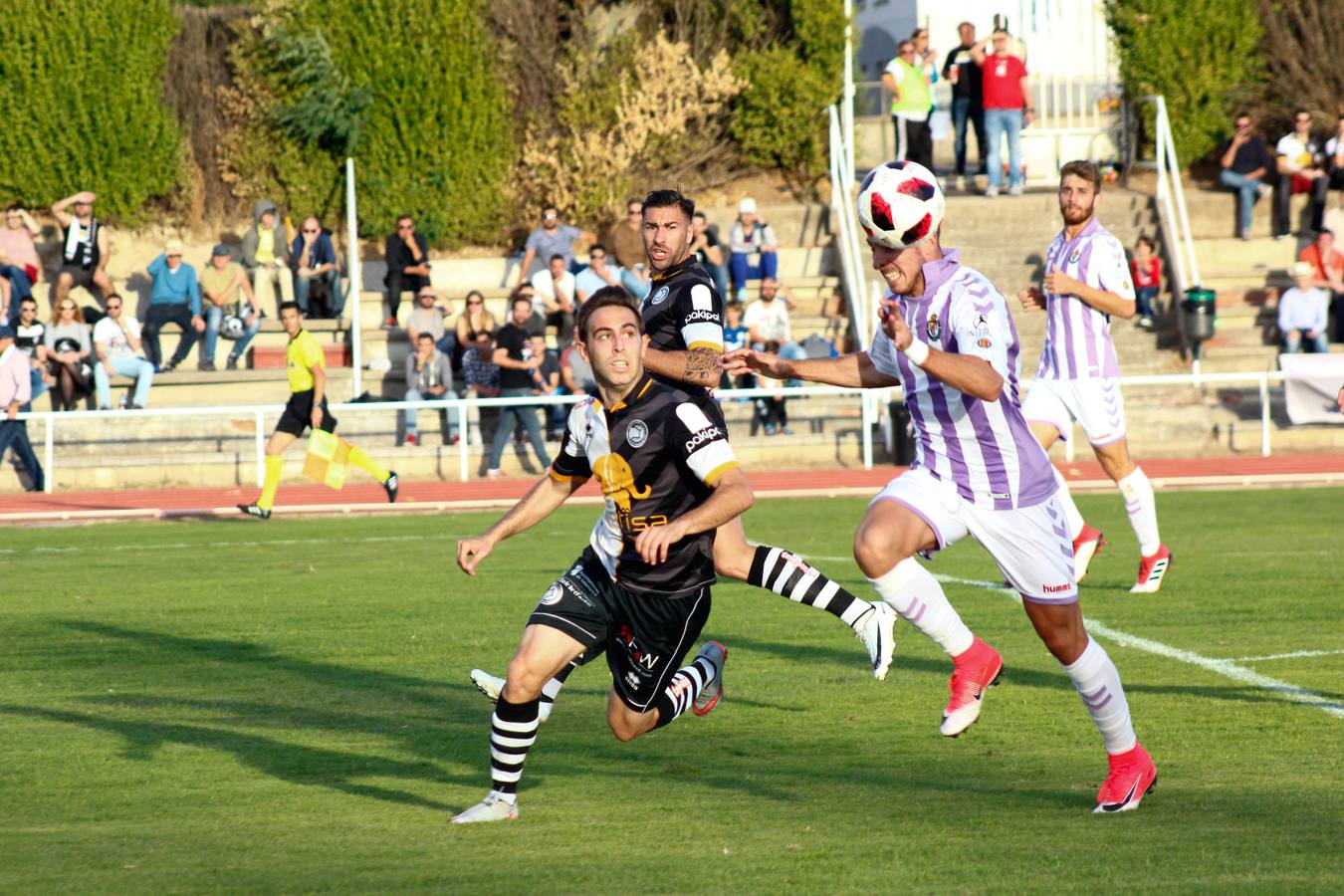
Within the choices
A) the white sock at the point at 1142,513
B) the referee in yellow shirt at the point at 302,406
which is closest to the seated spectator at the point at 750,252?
the referee in yellow shirt at the point at 302,406

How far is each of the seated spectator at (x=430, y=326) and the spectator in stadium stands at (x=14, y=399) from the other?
189 inches

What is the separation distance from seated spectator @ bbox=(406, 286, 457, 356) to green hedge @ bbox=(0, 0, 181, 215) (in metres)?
7.98

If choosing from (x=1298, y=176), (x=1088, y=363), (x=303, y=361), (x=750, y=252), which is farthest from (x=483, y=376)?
(x=1298, y=176)

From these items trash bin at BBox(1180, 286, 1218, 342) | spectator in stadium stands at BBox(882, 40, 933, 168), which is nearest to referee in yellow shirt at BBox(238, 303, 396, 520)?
spectator in stadium stands at BBox(882, 40, 933, 168)

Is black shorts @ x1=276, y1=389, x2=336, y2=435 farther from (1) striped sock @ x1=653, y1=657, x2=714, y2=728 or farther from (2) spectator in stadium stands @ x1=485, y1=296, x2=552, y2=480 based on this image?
(1) striped sock @ x1=653, y1=657, x2=714, y2=728

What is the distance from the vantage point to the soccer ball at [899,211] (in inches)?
236

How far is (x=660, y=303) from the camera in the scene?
7.85m

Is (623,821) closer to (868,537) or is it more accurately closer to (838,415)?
(868,537)

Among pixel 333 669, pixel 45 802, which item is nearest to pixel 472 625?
pixel 333 669

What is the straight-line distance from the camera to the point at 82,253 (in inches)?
922

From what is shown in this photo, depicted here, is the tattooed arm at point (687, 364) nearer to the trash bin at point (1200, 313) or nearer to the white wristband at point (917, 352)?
the white wristband at point (917, 352)

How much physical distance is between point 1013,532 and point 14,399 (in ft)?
52.2

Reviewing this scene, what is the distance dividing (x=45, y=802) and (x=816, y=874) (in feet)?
9.02

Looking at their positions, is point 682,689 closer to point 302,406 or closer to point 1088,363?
point 1088,363
